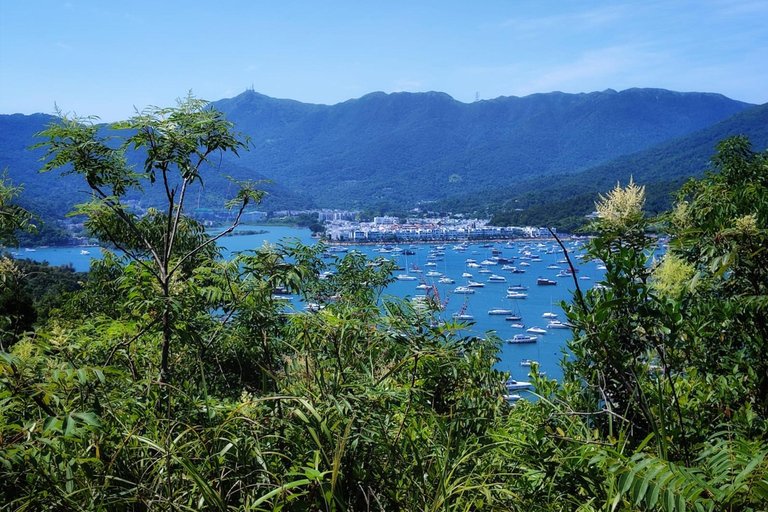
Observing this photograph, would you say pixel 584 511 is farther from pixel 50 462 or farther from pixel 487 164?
pixel 487 164

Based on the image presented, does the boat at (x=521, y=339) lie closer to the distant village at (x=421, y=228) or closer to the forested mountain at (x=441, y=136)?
the distant village at (x=421, y=228)

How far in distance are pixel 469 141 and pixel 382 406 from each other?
166 m

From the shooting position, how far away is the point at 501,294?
44750 mm

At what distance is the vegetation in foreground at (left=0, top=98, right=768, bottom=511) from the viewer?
1006 mm

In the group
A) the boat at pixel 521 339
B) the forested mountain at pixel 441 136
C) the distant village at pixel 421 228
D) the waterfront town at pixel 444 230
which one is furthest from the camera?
the forested mountain at pixel 441 136

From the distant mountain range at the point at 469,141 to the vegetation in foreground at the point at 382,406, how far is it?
253ft

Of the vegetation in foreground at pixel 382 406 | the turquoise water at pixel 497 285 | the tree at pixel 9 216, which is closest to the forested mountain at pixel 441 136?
the turquoise water at pixel 497 285

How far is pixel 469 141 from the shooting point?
161375mm

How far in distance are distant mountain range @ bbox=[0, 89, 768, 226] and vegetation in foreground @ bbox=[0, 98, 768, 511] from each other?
3035 inches

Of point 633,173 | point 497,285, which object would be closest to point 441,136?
point 633,173

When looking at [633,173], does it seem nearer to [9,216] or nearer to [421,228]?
[421,228]

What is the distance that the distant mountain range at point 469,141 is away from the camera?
324ft

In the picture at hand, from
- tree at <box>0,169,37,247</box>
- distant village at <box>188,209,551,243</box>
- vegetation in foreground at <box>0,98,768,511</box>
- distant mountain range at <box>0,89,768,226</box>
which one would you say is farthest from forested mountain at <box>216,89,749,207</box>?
vegetation in foreground at <box>0,98,768,511</box>

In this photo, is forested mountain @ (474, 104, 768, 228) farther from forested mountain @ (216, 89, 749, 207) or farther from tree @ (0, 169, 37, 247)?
tree @ (0, 169, 37, 247)
